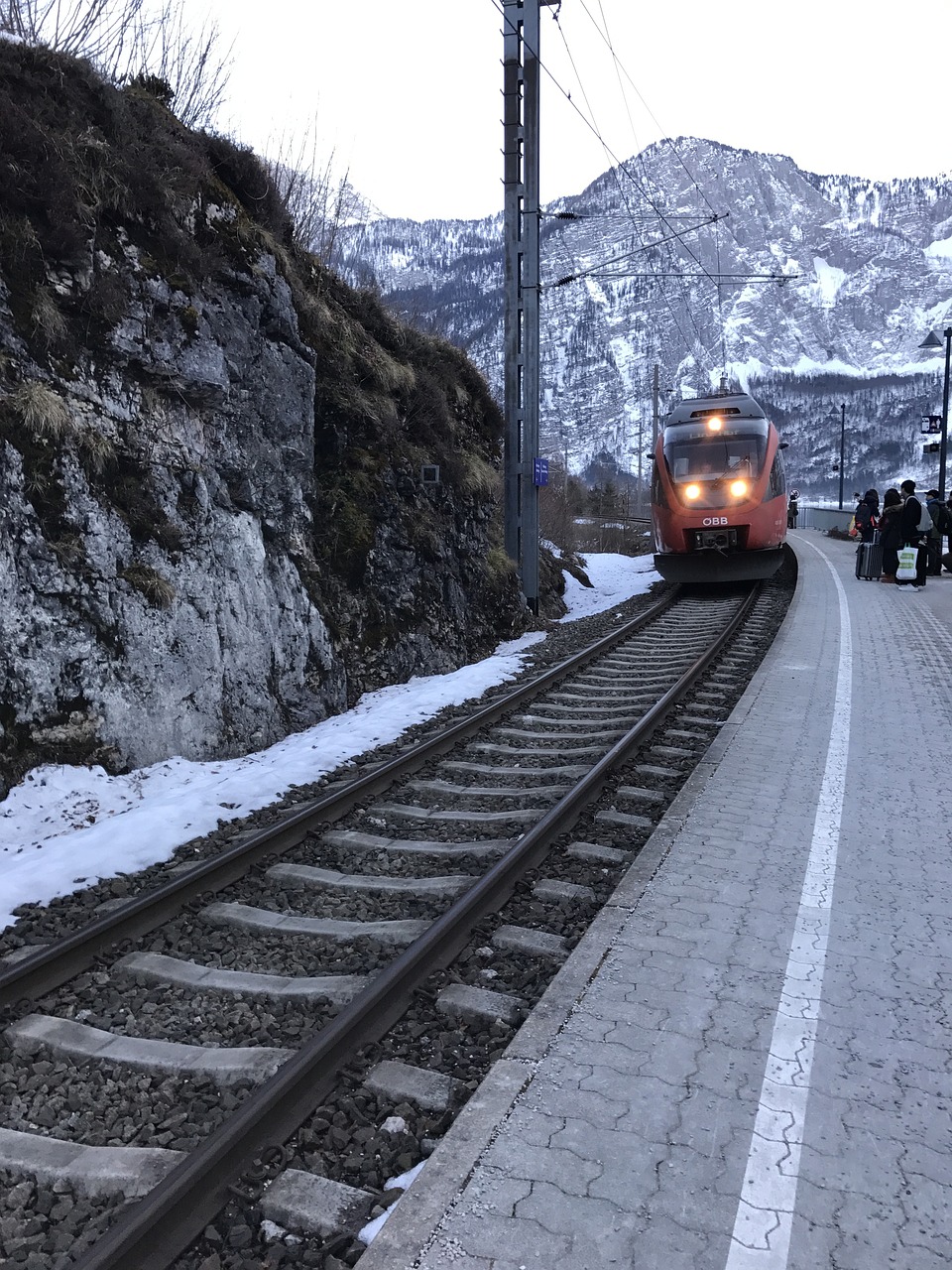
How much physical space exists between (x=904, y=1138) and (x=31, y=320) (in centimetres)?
728

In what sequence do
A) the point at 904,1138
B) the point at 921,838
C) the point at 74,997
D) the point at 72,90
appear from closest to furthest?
the point at 904,1138
the point at 74,997
the point at 921,838
the point at 72,90

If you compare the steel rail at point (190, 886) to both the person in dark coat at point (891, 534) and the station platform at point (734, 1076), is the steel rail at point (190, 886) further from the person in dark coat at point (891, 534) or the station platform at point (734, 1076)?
the person in dark coat at point (891, 534)

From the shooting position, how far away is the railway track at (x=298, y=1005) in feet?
8.43

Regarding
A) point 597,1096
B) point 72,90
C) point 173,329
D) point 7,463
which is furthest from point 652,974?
point 72,90

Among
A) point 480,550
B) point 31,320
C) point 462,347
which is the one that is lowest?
point 480,550

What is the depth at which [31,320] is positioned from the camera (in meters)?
6.71

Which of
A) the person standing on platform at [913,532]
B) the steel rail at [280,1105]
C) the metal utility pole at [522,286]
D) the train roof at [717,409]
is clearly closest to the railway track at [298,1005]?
the steel rail at [280,1105]

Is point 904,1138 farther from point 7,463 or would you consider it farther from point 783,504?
point 783,504

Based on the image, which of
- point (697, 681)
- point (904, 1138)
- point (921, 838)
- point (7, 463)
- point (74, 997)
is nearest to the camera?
point (904, 1138)

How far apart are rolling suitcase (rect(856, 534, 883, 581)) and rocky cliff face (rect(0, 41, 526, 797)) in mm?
11489

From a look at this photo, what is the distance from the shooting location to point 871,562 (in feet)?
60.8

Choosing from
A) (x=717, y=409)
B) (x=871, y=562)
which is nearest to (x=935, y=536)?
(x=871, y=562)

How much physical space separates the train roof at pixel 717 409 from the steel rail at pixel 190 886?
11.2m

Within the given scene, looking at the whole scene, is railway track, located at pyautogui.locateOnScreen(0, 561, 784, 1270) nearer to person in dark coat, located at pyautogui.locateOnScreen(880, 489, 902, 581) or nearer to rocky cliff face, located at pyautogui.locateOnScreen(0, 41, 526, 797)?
rocky cliff face, located at pyautogui.locateOnScreen(0, 41, 526, 797)
